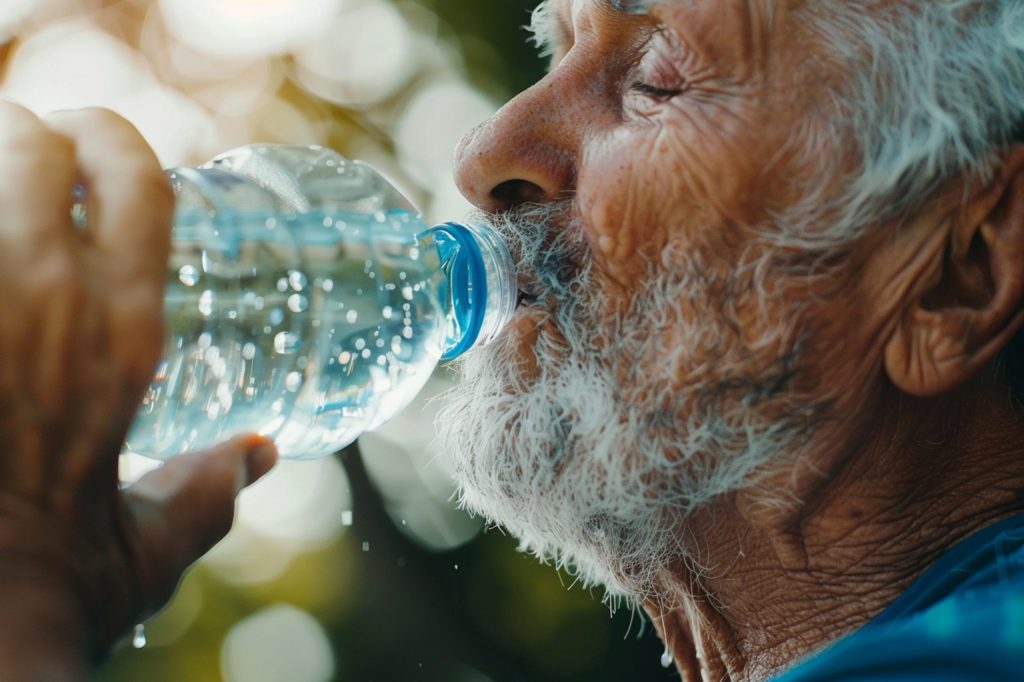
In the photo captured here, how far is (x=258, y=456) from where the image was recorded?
0.99m

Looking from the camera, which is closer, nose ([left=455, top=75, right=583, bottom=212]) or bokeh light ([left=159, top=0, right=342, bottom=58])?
nose ([left=455, top=75, right=583, bottom=212])

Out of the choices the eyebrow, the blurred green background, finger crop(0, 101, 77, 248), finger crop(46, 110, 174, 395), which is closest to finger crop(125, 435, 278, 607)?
finger crop(46, 110, 174, 395)

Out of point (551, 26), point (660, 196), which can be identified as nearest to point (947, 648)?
point (660, 196)

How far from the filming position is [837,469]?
4.10 ft

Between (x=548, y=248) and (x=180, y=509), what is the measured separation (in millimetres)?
552

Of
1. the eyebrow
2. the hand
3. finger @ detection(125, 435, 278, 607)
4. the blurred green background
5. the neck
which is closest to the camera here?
the hand

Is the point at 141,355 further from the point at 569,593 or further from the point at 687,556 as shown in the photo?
the point at 569,593

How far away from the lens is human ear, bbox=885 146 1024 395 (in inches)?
46.0

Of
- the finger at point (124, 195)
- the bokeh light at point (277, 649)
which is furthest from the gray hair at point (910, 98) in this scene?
the bokeh light at point (277, 649)

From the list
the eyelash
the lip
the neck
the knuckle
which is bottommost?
the neck

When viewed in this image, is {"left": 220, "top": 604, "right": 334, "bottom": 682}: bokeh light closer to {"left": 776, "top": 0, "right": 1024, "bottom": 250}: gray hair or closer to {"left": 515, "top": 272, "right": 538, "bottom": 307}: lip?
{"left": 515, "top": 272, "right": 538, "bottom": 307}: lip

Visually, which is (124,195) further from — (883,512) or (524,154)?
(883,512)

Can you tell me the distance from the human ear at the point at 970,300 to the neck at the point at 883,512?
0.24 ft

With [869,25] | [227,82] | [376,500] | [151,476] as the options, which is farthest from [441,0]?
[151,476]
